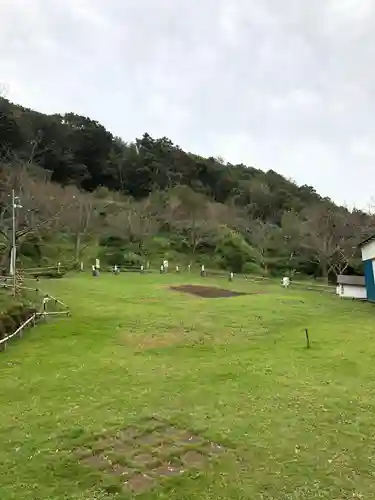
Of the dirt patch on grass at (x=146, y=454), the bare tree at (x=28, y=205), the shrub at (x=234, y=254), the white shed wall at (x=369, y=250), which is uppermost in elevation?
the bare tree at (x=28, y=205)

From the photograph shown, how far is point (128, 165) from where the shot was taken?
59.7 m

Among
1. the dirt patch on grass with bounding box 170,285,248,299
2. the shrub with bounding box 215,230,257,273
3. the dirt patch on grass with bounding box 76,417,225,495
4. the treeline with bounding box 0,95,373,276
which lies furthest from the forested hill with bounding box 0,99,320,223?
the dirt patch on grass with bounding box 76,417,225,495

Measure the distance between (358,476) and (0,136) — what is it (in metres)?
51.5

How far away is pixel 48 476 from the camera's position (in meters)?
5.84

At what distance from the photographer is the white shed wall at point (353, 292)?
2448cm

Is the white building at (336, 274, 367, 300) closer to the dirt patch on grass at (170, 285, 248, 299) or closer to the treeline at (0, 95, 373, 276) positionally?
the dirt patch on grass at (170, 285, 248, 299)

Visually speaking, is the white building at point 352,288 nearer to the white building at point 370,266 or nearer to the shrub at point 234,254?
the white building at point 370,266

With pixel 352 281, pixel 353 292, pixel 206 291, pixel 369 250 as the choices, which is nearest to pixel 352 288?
pixel 353 292

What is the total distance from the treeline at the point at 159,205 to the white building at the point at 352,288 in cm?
982

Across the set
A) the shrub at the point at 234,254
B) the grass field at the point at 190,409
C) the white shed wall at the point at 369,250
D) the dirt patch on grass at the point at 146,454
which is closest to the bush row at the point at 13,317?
the grass field at the point at 190,409

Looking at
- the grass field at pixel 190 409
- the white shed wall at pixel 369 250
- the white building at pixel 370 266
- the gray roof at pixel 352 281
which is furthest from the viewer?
the gray roof at pixel 352 281

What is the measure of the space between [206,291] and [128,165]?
37563 mm

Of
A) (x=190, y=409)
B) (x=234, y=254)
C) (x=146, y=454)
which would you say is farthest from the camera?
(x=234, y=254)

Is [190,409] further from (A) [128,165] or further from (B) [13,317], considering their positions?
(A) [128,165]
